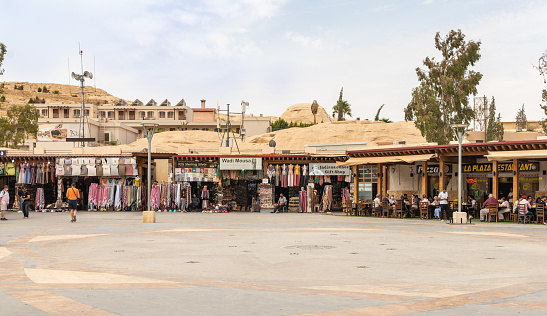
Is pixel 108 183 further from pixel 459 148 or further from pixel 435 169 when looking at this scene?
pixel 459 148

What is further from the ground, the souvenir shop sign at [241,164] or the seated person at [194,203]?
the souvenir shop sign at [241,164]

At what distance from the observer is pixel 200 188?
39.6m

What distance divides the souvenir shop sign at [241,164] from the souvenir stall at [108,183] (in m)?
5.47

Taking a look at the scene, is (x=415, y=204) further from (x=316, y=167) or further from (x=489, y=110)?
(x=489, y=110)

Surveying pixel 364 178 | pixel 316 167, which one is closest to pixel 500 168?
pixel 364 178

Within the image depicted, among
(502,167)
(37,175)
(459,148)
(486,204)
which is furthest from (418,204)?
(37,175)

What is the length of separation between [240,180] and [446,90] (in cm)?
2032

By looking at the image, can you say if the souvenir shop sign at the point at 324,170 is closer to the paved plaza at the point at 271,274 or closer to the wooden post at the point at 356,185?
the wooden post at the point at 356,185

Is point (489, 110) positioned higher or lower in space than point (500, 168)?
higher

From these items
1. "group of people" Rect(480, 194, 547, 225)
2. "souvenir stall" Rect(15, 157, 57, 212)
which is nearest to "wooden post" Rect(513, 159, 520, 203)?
"group of people" Rect(480, 194, 547, 225)

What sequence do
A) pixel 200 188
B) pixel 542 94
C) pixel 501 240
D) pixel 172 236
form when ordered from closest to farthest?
pixel 501 240, pixel 172 236, pixel 200 188, pixel 542 94

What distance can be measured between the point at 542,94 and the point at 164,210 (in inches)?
1310

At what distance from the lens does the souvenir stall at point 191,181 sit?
3716cm

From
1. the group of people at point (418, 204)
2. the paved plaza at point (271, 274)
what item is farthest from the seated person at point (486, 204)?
the paved plaza at point (271, 274)
